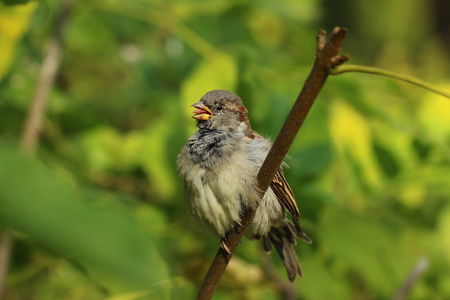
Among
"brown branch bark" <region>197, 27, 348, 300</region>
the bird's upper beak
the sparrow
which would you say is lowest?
the sparrow

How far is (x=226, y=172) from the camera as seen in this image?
1483 mm

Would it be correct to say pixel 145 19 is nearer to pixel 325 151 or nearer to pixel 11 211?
pixel 325 151

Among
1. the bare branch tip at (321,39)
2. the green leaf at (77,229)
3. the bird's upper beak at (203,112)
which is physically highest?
the bare branch tip at (321,39)

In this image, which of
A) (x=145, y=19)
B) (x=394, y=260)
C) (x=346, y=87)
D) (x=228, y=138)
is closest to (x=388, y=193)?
(x=394, y=260)

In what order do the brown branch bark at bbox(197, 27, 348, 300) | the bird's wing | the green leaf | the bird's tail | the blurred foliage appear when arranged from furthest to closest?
the blurred foliage < the bird's tail < the bird's wing < the brown branch bark at bbox(197, 27, 348, 300) < the green leaf

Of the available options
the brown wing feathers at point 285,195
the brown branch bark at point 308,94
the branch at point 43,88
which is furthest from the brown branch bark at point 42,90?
the brown branch bark at point 308,94

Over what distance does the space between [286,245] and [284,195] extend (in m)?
0.26

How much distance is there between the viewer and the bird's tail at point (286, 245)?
1.60 meters

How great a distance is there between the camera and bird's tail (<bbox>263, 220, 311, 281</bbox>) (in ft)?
5.25

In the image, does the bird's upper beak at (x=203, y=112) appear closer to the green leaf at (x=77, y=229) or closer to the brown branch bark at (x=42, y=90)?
the brown branch bark at (x=42, y=90)

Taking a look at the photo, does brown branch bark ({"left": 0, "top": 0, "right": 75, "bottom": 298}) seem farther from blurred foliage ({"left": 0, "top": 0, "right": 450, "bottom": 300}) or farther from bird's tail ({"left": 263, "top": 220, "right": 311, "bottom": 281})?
bird's tail ({"left": 263, "top": 220, "right": 311, "bottom": 281})

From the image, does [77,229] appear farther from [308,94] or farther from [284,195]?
[284,195]

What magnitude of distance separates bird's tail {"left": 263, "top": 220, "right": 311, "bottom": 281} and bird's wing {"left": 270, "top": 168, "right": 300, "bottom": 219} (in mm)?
140

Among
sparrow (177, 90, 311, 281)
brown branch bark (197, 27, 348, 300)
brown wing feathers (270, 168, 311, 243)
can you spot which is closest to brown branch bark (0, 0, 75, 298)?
sparrow (177, 90, 311, 281)
